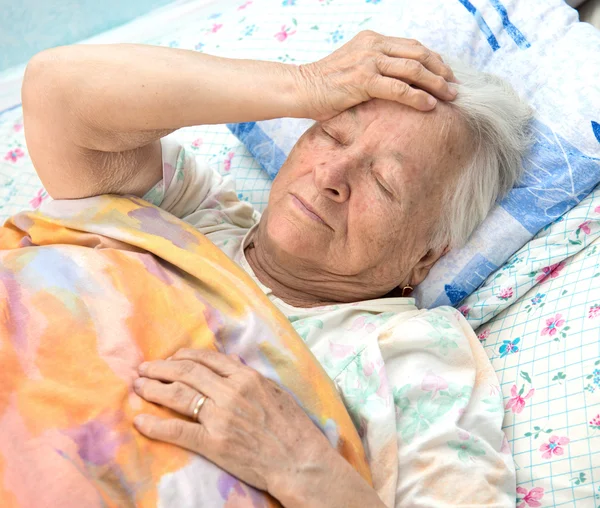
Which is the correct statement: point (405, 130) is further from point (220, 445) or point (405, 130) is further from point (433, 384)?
point (220, 445)

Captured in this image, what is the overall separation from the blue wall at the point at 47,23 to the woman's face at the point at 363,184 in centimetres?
141

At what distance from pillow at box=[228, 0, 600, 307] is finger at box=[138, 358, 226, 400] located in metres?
0.75

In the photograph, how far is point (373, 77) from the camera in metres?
1.49

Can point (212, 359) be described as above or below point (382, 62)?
below

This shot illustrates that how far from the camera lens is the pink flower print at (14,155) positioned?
225 cm

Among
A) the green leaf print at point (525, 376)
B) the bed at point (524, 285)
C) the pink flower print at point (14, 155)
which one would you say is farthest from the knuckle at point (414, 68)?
the pink flower print at point (14, 155)

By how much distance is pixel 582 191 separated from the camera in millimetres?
1713

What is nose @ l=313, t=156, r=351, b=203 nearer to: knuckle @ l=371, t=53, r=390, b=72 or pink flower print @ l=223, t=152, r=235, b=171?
→ knuckle @ l=371, t=53, r=390, b=72

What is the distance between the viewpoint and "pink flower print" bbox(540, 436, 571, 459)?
1.43 m

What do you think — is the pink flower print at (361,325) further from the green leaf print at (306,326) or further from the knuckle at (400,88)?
the knuckle at (400,88)

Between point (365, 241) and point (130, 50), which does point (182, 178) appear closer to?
point (130, 50)

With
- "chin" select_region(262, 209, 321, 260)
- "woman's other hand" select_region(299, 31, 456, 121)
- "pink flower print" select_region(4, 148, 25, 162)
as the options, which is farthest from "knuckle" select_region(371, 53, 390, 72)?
"pink flower print" select_region(4, 148, 25, 162)

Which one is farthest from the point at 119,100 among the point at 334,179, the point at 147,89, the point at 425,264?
the point at 425,264

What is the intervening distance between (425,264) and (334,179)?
0.41 meters
